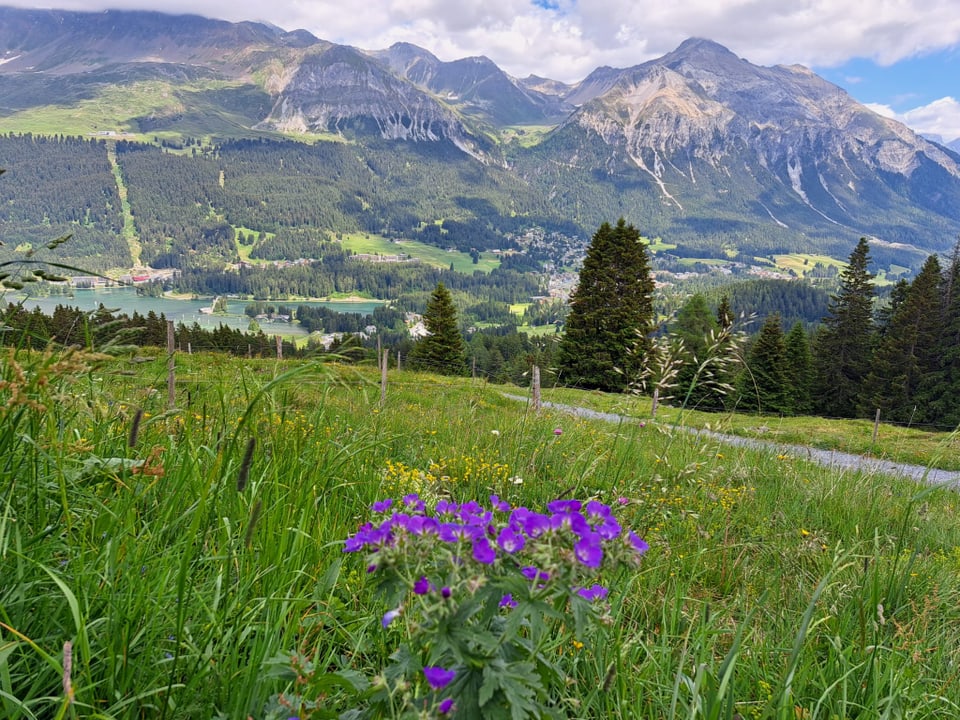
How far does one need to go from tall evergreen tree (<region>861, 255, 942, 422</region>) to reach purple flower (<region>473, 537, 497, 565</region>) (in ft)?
169

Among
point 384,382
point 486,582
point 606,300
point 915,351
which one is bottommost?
point 915,351

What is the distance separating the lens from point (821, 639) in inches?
101

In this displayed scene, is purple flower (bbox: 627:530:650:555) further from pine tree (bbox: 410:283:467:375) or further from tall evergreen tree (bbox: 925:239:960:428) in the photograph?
tall evergreen tree (bbox: 925:239:960:428)

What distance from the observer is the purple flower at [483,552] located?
1143 millimetres

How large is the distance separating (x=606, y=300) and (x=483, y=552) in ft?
135

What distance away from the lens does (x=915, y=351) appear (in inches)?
1700

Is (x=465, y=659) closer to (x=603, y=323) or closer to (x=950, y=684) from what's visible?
(x=950, y=684)

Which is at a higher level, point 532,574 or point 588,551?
point 588,551

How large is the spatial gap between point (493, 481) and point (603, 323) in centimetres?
3619

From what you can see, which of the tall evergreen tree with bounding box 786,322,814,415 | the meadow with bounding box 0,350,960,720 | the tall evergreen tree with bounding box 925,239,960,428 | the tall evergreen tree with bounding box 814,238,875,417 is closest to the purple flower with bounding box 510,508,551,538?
the meadow with bounding box 0,350,960,720

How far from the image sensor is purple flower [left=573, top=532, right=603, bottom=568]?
110cm

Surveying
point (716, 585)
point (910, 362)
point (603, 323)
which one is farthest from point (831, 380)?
point (716, 585)

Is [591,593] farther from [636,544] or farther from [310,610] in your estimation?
[310,610]

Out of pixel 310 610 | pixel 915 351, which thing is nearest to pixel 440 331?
pixel 915 351
